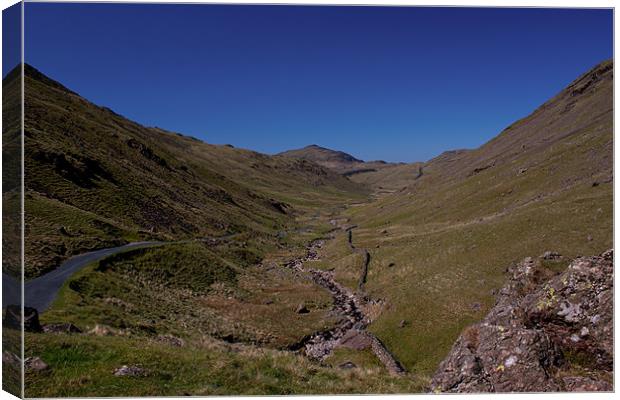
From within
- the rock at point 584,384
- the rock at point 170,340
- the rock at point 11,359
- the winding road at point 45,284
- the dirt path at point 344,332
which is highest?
the winding road at point 45,284

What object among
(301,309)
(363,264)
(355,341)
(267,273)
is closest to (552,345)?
(355,341)

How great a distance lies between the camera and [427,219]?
8006 centimetres

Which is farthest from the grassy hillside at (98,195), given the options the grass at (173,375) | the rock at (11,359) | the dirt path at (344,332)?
the dirt path at (344,332)

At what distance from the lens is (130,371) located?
47.0ft

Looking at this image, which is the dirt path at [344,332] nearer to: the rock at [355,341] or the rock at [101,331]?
the rock at [355,341]

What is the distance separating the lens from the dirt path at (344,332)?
98.3 feet

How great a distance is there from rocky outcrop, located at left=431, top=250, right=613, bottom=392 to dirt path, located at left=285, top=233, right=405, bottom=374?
1244cm

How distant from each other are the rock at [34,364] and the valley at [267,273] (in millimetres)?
116

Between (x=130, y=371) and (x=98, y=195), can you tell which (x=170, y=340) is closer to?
(x=130, y=371)

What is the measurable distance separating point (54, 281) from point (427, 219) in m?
66.1

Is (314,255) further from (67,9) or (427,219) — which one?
(67,9)

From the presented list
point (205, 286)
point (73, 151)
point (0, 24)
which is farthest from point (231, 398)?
point (73, 151)

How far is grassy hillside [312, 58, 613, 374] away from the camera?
34.1 metres

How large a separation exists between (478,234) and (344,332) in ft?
86.8
